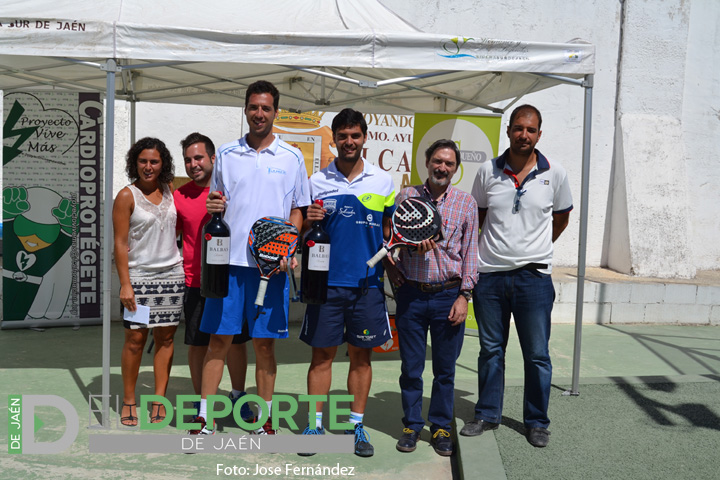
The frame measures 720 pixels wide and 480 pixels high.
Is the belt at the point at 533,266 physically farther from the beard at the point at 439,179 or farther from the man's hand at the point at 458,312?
the beard at the point at 439,179

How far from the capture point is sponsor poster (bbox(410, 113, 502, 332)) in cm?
649

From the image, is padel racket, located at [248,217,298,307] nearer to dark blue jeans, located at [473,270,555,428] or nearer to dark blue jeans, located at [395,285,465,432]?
dark blue jeans, located at [395,285,465,432]

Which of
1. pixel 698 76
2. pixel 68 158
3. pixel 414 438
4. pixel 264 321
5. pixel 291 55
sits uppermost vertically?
pixel 698 76

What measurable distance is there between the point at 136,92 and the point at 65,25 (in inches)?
97.7

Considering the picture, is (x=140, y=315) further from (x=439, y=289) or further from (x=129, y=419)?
(x=439, y=289)

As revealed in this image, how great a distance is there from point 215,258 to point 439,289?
3.98 feet

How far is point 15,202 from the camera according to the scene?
634cm

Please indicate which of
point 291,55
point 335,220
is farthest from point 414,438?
point 291,55

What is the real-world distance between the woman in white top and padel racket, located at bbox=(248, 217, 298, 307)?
742 mm

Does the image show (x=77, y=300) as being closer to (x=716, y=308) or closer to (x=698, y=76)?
(x=716, y=308)

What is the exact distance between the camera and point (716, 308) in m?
7.91

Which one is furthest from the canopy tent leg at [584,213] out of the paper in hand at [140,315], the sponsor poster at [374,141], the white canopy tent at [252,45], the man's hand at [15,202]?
the man's hand at [15,202]

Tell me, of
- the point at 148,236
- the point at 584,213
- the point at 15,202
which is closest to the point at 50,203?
the point at 15,202

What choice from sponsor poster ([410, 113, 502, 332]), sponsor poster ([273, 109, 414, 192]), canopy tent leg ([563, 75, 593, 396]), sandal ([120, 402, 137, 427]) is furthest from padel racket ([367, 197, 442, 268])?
sponsor poster ([273, 109, 414, 192])
